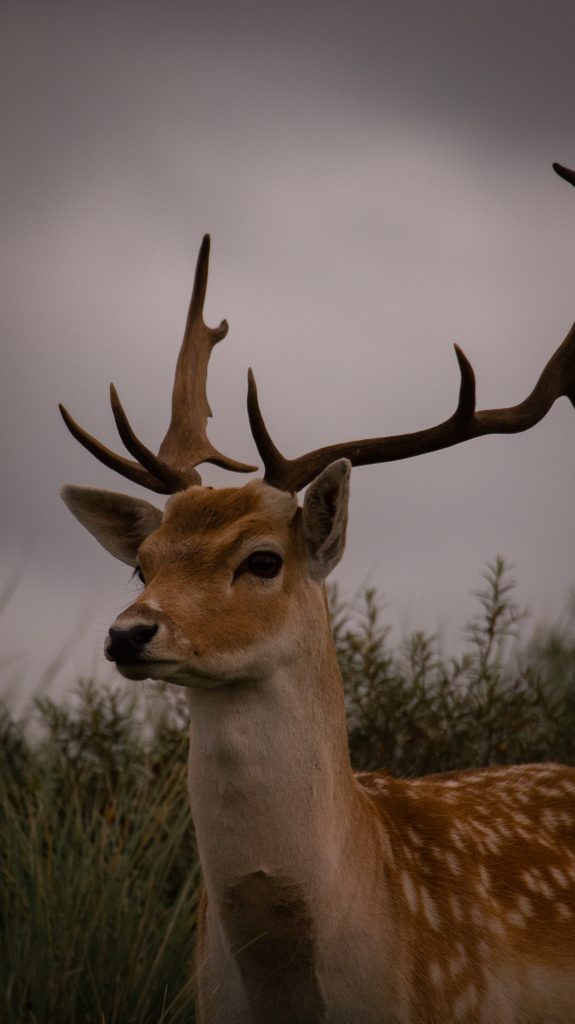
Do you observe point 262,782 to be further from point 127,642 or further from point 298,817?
point 127,642

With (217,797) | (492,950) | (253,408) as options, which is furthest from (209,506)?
(492,950)

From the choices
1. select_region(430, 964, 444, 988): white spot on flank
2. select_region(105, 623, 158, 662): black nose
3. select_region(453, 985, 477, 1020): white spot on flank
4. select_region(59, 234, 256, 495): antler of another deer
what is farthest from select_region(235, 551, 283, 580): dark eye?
select_region(453, 985, 477, 1020): white spot on flank

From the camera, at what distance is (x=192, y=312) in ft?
20.2

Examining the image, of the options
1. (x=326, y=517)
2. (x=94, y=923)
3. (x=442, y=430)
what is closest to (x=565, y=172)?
(x=442, y=430)

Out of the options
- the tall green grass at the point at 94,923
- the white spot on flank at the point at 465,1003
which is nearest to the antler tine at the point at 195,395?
the tall green grass at the point at 94,923

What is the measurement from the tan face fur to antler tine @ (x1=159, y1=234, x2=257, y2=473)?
73 cm

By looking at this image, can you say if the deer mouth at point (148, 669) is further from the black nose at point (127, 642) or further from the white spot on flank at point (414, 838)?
the white spot on flank at point (414, 838)

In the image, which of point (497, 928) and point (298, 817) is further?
point (497, 928)

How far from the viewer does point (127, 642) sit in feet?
12.1

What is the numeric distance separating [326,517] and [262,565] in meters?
0.32

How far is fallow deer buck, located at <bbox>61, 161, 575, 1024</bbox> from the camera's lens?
4047 millimetres

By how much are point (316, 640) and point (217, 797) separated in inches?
24.5

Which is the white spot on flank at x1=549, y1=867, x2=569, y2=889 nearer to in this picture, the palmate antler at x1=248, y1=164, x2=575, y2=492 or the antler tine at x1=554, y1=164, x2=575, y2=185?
the palmate antler at x1=248, y1=164, x2=575, y2=492

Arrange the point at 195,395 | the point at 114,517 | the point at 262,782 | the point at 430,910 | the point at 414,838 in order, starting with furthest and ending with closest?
the point at 195,395 → the point at 114,517 → the point at 414,838 → the point at 430,910 → the point at 262,782
